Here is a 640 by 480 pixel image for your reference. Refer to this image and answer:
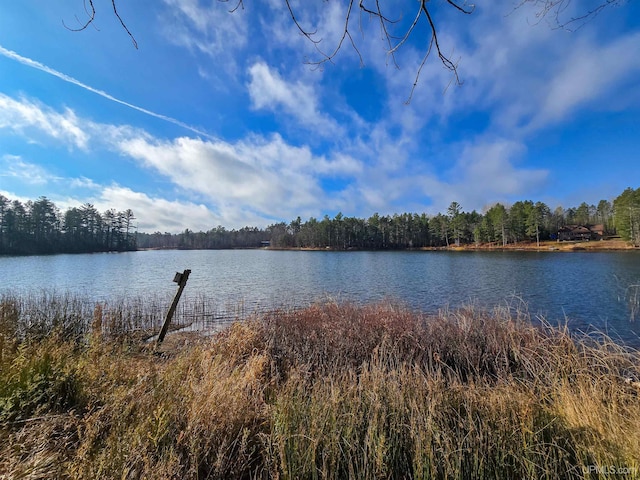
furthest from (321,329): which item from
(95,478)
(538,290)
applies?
(538,290)

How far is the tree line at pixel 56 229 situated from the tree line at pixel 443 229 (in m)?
53.5

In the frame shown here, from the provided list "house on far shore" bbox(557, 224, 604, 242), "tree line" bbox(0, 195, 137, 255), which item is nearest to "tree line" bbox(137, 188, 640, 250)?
"house on far shore" bbox(557, 224, 604, 242)

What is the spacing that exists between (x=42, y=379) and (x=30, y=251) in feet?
343

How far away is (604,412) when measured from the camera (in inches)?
135

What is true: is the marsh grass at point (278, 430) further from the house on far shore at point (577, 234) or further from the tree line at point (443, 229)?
the house on far shore at point (577, 234)

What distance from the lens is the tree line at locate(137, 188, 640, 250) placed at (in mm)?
81625

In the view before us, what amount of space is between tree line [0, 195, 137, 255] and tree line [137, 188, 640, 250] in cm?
5348

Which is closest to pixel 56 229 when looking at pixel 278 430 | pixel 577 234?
pixel 278 430

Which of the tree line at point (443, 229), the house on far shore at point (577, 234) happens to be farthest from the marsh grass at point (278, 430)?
the house on far shore at point (577, 234)

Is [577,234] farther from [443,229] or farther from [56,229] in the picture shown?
[56,229]

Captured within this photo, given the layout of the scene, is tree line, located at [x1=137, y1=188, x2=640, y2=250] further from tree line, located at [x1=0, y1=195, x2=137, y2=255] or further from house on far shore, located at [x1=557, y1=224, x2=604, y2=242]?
tree line, located at [x1=0, y1=195, x2=137, y2=255]

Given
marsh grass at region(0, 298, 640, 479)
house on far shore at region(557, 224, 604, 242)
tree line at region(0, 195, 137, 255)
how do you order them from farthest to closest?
1. house on far shore at region(557, 224, 604, 242)
2. tree line at region(0, 195, 137, 255)
3. marsh grass at region(0, 298, 640, 479)

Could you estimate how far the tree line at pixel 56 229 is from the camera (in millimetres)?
72875

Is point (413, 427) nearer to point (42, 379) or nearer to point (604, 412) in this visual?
point (604, 412)
